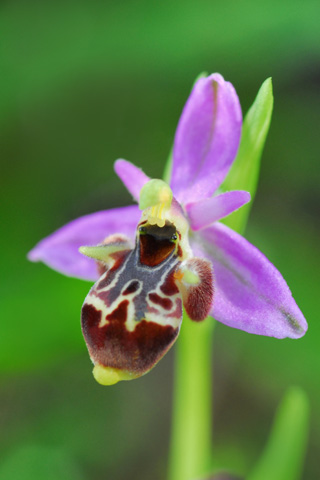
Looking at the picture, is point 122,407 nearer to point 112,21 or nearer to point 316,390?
point 316,390

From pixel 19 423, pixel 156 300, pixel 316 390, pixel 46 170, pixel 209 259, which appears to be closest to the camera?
pixel 156 300

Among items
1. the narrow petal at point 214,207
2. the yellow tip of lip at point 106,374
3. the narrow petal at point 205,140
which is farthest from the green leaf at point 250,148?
the yellow tip of lip at point 106,374

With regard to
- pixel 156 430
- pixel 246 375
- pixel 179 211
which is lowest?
pixel 156 430

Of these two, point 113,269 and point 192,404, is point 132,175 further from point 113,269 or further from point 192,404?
point 192,404

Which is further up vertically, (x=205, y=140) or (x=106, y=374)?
(x=205, y=140)

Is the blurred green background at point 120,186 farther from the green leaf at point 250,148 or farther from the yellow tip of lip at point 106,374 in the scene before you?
the yellow tip of lip at point 106,374

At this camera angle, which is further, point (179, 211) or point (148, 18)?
point (148, 18)

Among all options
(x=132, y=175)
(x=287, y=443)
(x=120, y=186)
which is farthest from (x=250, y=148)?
(x=120, y=186)

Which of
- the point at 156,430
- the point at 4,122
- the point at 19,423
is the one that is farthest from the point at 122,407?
the point at 4,122
